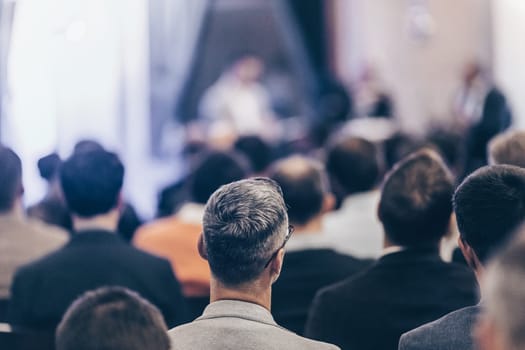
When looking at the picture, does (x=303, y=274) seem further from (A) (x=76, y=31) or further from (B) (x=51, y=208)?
(A) (x=76, y=31)

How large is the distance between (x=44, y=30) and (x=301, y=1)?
8.74 m

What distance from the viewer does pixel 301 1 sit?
13023mm

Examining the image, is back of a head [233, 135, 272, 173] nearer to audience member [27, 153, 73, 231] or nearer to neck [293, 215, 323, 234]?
audience member [27, 153, 73, 231]

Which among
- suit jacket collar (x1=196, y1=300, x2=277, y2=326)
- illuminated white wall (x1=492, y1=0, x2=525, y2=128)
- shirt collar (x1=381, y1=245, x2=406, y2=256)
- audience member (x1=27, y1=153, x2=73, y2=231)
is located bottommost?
illuminated white wall (x1=492, y1=0, x2=525, y2=128)

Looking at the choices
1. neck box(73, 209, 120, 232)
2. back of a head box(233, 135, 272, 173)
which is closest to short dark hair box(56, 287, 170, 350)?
neck box(73, 209, 120, 232)

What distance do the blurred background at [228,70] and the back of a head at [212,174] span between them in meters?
0.65

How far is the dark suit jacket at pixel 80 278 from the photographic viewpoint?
120 inches

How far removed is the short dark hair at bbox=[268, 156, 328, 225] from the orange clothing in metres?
0.51

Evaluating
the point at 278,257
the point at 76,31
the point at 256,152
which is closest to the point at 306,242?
the point at 278,257

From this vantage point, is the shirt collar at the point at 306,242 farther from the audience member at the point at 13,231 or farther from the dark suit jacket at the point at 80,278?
the audience member at the point at 13,231

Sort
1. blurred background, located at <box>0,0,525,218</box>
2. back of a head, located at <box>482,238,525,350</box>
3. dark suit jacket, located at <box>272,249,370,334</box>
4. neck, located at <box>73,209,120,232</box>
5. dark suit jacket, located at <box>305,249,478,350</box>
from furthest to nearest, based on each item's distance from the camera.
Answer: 1. blurred background, located at <box>0,0,525,218</box>
2. dark suit jacket, located at <box>272,249,370,334</box>
3. neck, located at <box>73,209,120,232</box>
4. dark suit jacket, located at <box>305,249,478,350</box>
5. back of a head, located at <box>482,238,525,350</box>

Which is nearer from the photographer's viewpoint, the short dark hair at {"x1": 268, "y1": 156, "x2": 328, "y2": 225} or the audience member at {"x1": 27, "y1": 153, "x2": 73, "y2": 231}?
the short dark hair at {"x1": 268, "y1": 156, "x2": 328, "y2": 225}

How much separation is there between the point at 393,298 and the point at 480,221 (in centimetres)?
62

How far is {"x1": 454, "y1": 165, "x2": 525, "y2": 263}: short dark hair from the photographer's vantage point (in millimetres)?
2098
